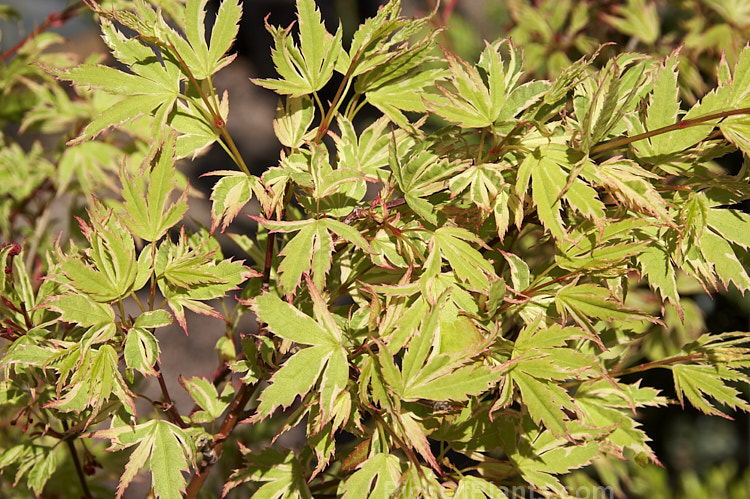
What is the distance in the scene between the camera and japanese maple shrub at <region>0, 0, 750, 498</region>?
600mm

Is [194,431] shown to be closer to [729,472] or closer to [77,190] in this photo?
[77,190]

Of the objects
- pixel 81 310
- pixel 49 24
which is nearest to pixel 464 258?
pixel 81 310

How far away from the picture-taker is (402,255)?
25.7 inches

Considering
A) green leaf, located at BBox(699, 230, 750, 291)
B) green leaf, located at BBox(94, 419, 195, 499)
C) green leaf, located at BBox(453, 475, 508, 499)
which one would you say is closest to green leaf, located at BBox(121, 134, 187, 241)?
green leaf, located at BBox(94, 419, 195, 499)

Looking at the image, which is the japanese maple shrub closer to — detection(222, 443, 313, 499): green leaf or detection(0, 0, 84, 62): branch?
detection(222, 443, 313, 499): green leaf

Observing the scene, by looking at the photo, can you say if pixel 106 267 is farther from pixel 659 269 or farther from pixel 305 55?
pixel 659 269

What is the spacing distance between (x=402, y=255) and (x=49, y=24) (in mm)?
1127

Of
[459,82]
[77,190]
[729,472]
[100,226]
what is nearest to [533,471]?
[459,82]

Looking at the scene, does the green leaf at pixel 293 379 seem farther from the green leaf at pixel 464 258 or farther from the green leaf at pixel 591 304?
the green leaf at pixel 591 304

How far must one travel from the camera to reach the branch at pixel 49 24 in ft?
4.24

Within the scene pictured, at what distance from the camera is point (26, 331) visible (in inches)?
27.9

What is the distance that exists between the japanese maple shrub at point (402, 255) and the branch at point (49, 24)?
2.54 ft

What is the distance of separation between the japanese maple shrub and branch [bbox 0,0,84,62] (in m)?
0.77

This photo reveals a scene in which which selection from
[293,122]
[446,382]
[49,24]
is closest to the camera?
[446,382]
